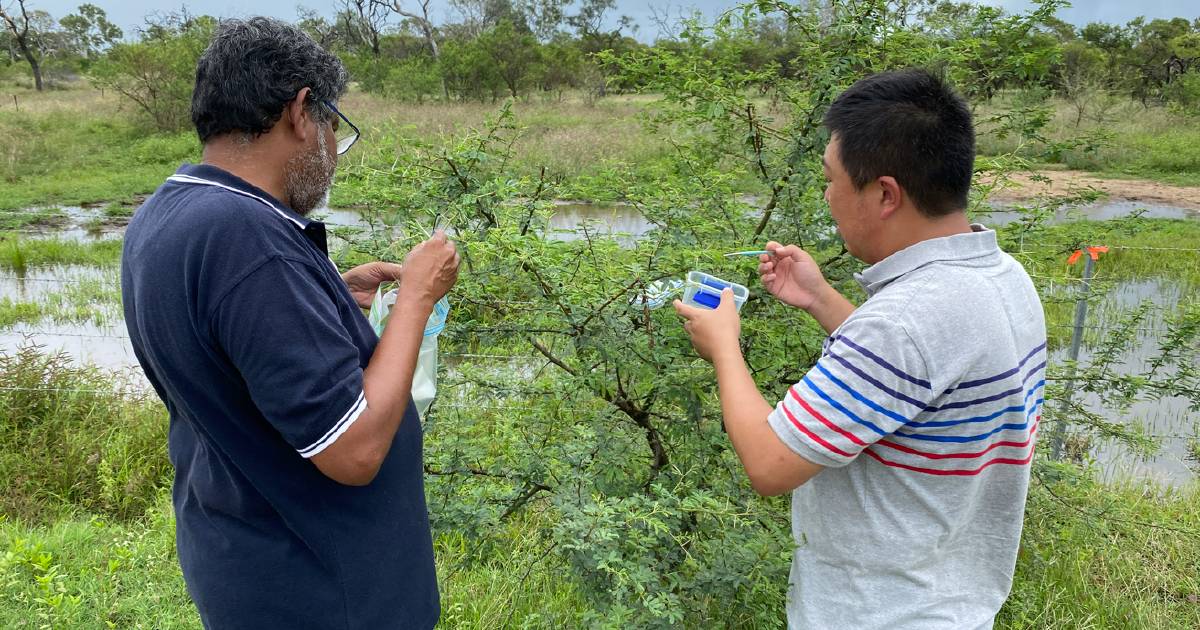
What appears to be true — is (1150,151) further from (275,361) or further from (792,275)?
(275,361)

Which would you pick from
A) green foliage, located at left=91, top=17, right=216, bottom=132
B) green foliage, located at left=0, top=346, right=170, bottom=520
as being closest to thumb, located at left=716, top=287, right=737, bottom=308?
green foliage, located at left=0, top=346, right=170, bottom=520

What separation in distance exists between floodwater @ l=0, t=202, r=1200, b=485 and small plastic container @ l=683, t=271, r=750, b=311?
0.46 metres

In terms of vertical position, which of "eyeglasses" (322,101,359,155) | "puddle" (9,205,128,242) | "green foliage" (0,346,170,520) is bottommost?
"puddle" (9,205,128,242)

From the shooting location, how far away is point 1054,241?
10.7 feet

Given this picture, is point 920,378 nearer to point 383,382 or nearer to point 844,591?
point 844,591

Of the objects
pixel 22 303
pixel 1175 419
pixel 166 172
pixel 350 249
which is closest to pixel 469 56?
pixel 166 172

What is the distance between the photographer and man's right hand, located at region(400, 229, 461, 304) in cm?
164

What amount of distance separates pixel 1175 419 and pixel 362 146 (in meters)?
6.01

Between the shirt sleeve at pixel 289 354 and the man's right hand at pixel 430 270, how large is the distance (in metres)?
0.25

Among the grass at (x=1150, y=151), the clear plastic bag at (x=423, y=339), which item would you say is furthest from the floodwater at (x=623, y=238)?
the grass at (x=1150, y=151)

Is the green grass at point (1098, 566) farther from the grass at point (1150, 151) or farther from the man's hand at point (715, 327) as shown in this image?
the grass at point (1150, 151)

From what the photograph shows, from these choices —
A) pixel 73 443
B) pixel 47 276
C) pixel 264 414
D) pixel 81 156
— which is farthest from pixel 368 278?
pixel 81 156

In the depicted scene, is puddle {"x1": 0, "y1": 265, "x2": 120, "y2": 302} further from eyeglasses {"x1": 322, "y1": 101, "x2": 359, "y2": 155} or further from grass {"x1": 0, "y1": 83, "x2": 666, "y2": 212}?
eyeglasses {"x1": 322, "y1": 101, "x2": 359, "y2": 155}

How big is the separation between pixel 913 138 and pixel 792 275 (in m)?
0.52
